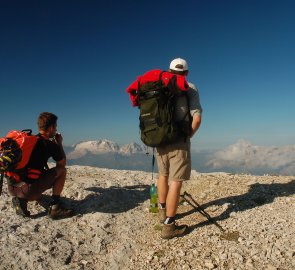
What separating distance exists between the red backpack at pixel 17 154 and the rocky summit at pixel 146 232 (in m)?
1.23

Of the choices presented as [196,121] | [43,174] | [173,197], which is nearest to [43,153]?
[43,174]

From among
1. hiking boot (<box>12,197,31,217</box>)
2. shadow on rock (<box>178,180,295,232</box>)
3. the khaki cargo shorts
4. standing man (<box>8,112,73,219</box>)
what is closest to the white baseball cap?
the khaki cargo shorts

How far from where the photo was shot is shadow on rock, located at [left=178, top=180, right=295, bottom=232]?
26.4 ft

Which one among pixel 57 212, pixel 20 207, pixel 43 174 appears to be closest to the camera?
pixel 43 174

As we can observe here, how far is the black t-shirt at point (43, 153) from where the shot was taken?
7012 mm

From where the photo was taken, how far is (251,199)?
29.6 feet

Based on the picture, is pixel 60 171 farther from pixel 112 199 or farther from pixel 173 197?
pixel 173 197

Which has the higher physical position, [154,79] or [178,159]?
[154,79]

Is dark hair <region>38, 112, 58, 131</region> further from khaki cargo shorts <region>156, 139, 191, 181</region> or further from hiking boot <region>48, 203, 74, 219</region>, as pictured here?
khaki cargo shorts <region>156, 139, 191, 181</region>

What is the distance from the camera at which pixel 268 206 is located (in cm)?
834

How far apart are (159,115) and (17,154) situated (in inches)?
127

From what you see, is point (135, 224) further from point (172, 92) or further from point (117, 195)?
point (172, 92)

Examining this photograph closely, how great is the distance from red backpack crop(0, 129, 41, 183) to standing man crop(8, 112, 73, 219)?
0.08 metres

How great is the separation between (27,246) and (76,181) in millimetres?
4443
